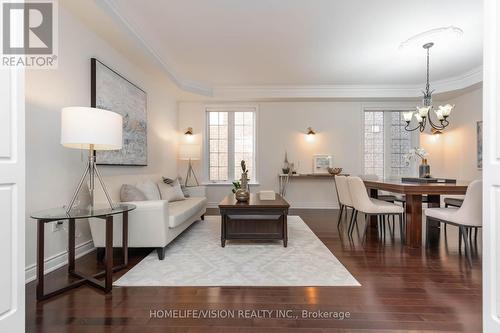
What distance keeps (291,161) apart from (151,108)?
3313 millimetres

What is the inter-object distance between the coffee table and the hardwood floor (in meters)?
0.85

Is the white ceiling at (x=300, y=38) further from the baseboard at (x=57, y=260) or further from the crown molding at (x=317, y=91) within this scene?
the baseboard at (x=57, y=260)

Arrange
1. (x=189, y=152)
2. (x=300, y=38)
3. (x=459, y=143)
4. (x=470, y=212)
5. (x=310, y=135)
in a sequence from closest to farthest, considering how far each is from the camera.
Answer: (x=470, y=212) < (x=300, y=38) < (x=189, y=152) < (x=459, y=143) < (x=310, y=135)

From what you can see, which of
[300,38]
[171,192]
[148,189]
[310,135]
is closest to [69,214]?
[148,189]

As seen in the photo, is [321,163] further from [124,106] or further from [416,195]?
[124,106]

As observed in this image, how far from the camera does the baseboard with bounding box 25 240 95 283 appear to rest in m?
2.14

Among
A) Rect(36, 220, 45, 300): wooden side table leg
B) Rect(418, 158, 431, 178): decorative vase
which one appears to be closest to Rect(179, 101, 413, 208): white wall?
Rect(418, 158, 431, 178): decorative vase

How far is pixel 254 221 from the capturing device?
311cm

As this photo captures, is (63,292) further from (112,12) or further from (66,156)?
→ (112,12)

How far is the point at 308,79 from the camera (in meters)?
5.18

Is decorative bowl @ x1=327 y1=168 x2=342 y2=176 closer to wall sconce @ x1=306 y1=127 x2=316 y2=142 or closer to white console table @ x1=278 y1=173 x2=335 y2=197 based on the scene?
white console table @ x1=278 y1=173 x2=335 y2=197

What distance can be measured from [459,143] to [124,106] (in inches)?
270

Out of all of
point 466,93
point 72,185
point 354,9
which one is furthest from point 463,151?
point 72,185

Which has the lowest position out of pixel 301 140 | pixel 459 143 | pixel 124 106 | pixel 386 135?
pixel 459 143
